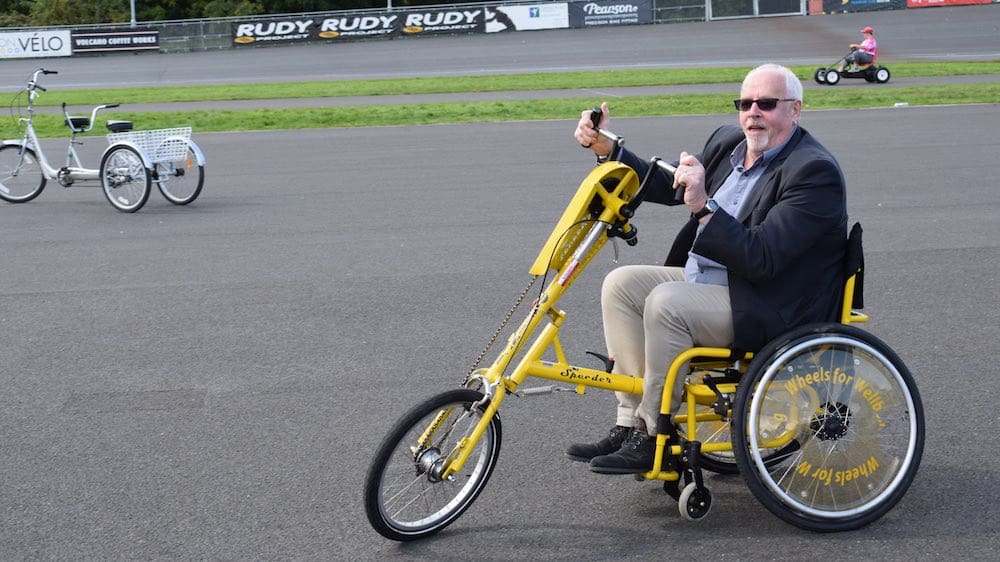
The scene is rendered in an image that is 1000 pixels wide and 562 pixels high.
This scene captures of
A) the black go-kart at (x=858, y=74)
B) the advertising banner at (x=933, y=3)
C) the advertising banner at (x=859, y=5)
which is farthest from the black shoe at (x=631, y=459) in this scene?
the advertising banner at (x=933, y=3)

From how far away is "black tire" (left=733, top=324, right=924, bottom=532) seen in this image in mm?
4082

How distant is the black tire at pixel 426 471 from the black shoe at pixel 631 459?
15.4 inches

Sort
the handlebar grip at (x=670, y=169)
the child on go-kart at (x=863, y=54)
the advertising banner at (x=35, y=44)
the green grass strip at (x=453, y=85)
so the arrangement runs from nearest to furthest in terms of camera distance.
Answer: the handlebar grip at (x=670, y=169) → the child on go-kart at (x=863, y=54) → the green grass strip at (x=453, y=85) → the advertising banner at (x=35, y=44)

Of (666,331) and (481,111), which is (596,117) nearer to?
(666,331)

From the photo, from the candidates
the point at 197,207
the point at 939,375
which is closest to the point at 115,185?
the point at 197,207

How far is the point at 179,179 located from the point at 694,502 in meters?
9.41

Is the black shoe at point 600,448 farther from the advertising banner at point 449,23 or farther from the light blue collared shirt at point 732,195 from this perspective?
the advertising banner at point 449,23

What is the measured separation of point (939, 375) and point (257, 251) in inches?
228

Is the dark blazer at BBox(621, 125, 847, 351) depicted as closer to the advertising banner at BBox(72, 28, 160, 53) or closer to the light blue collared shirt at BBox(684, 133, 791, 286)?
the light blue collared shirt at BBox(684, 133, 791, 286)

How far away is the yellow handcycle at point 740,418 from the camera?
409 cm

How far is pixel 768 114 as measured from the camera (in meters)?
4.28

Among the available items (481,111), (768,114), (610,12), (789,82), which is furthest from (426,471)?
(610,12)

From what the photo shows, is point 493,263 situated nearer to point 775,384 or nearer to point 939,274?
point 939,274

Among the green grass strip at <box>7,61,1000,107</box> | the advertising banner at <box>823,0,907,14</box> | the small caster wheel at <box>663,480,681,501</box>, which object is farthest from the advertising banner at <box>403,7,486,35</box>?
the small caster wheel at <box>663,480,681,501</box>
